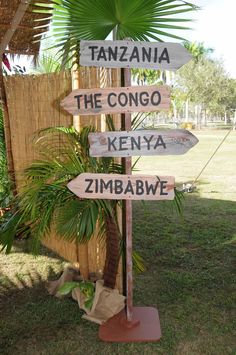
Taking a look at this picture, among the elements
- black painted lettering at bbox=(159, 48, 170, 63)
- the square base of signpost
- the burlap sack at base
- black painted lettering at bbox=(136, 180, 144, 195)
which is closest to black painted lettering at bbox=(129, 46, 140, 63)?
black painted lettering at bbox=(159, 48, 170, 63)

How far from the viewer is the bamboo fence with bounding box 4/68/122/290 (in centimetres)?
280

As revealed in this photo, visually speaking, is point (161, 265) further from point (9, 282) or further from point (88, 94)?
point (88, 94)

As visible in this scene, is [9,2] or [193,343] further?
[9,2]

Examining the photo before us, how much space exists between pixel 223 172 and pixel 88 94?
732 cm

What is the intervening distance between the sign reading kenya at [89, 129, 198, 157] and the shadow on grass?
1189 millimetres

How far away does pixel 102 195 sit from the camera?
2.13 metres

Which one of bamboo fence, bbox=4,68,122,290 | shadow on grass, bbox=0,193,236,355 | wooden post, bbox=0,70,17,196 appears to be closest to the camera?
shadow on grass, bbox=0,193,236,355

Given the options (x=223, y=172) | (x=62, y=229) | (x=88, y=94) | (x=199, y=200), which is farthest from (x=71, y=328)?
(x=223, y=172)

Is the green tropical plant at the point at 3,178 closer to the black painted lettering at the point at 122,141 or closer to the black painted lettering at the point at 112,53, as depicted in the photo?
the black painted lettering at the point at 122,141

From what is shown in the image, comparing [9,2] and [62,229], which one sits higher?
[9,2]

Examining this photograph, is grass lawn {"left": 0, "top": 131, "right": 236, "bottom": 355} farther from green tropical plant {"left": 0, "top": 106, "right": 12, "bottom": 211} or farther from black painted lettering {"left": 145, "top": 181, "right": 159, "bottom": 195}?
black painted lettering {"left": 145, "top": 181, "right": 159, "bottom": 195}

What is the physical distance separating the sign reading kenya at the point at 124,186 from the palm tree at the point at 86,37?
0.72ft

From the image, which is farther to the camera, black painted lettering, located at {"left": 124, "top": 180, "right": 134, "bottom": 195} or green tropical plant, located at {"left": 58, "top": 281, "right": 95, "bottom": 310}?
green tropical plant, located at {"left": 58, "top": 281, "right": 95, "bottom": 310}

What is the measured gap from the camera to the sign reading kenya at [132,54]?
1987 millimetres
